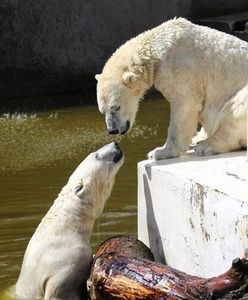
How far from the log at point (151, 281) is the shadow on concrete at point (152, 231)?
0.31 m

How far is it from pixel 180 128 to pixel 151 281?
1432mm

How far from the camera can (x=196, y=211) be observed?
18.2 ft

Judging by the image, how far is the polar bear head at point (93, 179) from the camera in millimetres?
6434

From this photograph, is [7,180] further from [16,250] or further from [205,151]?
[205,151]

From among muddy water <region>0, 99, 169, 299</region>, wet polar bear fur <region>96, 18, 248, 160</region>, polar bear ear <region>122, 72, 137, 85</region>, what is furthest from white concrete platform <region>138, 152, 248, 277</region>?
muddy water <region>0, 99, 169, 299</region>

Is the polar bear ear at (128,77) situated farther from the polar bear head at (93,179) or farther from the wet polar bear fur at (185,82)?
the polar bear head at (93,179)

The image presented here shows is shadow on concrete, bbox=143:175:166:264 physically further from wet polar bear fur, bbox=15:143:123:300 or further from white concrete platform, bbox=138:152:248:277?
wet polar bear fur, bbox=15:143:123:300

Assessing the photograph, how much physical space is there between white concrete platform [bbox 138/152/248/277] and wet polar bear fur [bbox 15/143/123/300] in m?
0.30

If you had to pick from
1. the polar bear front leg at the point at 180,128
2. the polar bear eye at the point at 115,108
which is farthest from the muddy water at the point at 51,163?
the polar bear eye at the point at 115,108

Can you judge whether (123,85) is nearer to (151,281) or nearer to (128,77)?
(128,77)

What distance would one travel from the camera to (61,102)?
13.9 m

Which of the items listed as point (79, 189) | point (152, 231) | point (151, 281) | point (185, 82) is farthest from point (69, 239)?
point (185, 82)

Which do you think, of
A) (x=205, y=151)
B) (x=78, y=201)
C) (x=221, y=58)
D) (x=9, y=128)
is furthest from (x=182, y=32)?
(x=9, y=128)

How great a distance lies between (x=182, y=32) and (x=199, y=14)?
10681mm
